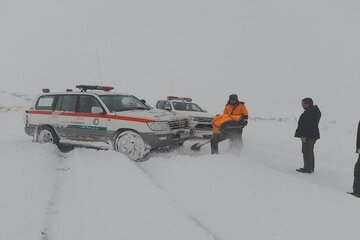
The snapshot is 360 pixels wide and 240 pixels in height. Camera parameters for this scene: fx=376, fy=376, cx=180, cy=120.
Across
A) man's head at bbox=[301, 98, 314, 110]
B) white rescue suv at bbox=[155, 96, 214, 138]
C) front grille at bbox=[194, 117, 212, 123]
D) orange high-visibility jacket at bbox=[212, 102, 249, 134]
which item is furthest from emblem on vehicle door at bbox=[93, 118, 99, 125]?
man's head at bbox=[301, 98, 314, 110]

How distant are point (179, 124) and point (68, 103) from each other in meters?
3.38

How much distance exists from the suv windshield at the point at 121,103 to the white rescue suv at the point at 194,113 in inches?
69.0

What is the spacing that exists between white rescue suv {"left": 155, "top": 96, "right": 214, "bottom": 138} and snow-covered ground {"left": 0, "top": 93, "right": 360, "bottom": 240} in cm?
348

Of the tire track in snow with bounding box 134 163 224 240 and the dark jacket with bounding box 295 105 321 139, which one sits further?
the dark jacket with bounding box 295 105 321 139

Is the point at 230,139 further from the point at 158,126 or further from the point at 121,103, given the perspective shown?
the point at 121,103

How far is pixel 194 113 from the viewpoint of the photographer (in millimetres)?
13227

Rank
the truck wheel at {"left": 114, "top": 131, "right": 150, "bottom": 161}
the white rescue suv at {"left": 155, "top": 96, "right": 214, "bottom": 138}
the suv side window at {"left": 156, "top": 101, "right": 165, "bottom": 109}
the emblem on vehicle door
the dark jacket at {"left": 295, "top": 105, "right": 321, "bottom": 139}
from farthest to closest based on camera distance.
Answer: the suv side window at {"left": 156, "top": 101, "right": 165, "bottom": 109} → the white rescue suv at {"left": 155, "top": 96, "right": 214, "bottom": 138} → the emblem on vehicle door → the truck wheel at {"left": 114, "top": 131, "right": 150, "bottom": 161} → the dark jacket at {"left": 295, "top": 105, "right": 321, "bottom": 139}

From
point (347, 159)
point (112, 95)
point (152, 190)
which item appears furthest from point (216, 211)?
point (347, 159)

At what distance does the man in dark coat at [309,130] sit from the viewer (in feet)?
28.9

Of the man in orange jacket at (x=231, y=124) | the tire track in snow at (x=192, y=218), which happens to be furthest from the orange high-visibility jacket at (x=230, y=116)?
the tire track in snow at (x=192, y=218)

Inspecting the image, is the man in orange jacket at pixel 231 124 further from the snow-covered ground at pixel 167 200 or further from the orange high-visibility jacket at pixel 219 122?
the snow-covered ground at pixel 167 200

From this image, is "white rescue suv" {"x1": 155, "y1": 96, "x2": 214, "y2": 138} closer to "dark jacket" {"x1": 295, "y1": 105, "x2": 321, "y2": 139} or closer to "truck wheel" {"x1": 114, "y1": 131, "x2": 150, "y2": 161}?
"truck wheel" {"x1": 114, "y1": 131, "x2": 150, "y2": 161}

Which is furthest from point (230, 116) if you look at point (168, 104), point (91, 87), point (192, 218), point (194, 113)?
point (168, 104)

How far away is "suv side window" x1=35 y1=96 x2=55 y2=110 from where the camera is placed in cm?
1144
